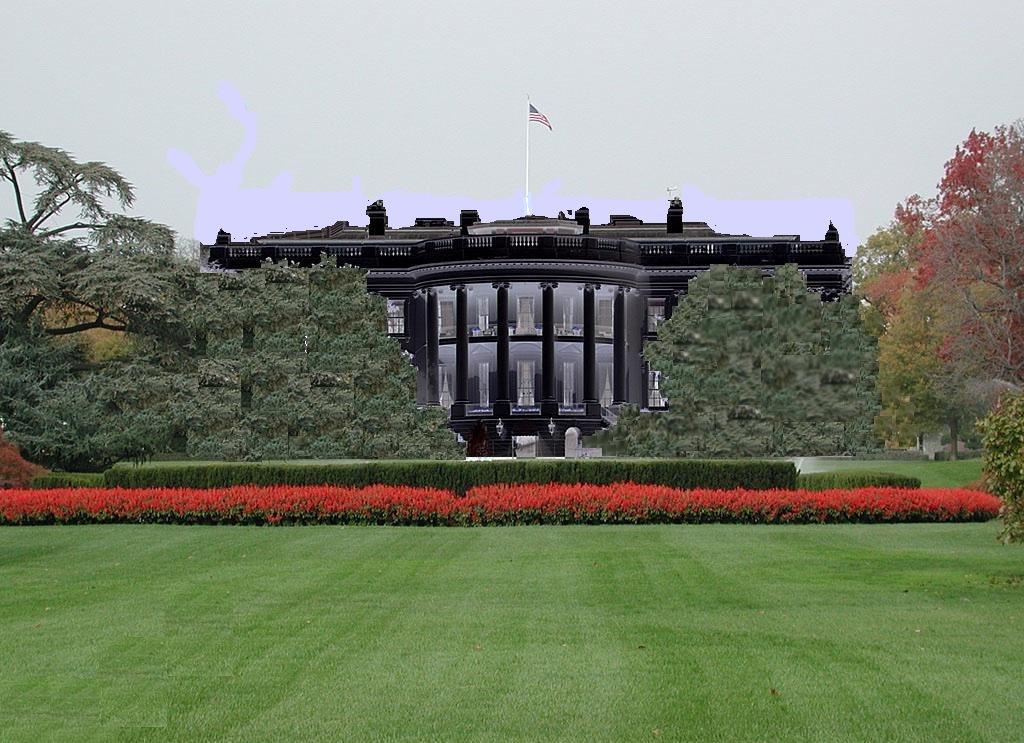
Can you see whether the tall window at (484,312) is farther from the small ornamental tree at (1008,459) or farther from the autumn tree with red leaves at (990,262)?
the small ornamental tree at (1008,459)

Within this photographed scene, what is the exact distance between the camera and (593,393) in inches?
2731

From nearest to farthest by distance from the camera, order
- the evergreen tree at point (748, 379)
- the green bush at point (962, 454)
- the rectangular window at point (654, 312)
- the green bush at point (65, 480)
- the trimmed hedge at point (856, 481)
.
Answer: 1. the trimmed hedge at point (856, 481)
2. the green bush at point (65, 480)
3. the evergreen tree at point (748, 379)
4. the green bush at point (962, 454)
5. the rectangular window at point (654, 312)

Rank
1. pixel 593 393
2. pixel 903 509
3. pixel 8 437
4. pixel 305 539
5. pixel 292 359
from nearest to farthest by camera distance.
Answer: pixel 305 539
pixel 903 509
pixel 8 437
pixel 292 359
pixel 593 393

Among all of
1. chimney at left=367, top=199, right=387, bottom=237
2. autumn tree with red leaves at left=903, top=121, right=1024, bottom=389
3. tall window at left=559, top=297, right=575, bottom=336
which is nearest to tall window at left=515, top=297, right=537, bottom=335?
tall window at left=559, top=297, right=575, bottom=336

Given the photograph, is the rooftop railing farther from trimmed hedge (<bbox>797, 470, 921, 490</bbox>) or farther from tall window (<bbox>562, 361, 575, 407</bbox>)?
trimmed hedge (<bbox>797, 470, 921, 490</bbox>)

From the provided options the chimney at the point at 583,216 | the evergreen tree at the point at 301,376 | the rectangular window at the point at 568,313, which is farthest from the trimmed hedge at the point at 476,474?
the chimney at the point at 583,216

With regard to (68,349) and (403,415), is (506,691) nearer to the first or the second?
(68,349)

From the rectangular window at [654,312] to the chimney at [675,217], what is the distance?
232 inches

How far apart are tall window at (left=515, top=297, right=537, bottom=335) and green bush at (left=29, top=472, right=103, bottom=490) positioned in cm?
3800

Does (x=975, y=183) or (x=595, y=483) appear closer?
(x=595, y=483)

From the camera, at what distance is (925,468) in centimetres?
4741

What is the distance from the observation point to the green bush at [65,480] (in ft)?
110

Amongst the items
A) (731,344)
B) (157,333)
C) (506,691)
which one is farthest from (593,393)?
(506,691)

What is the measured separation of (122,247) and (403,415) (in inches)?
405
